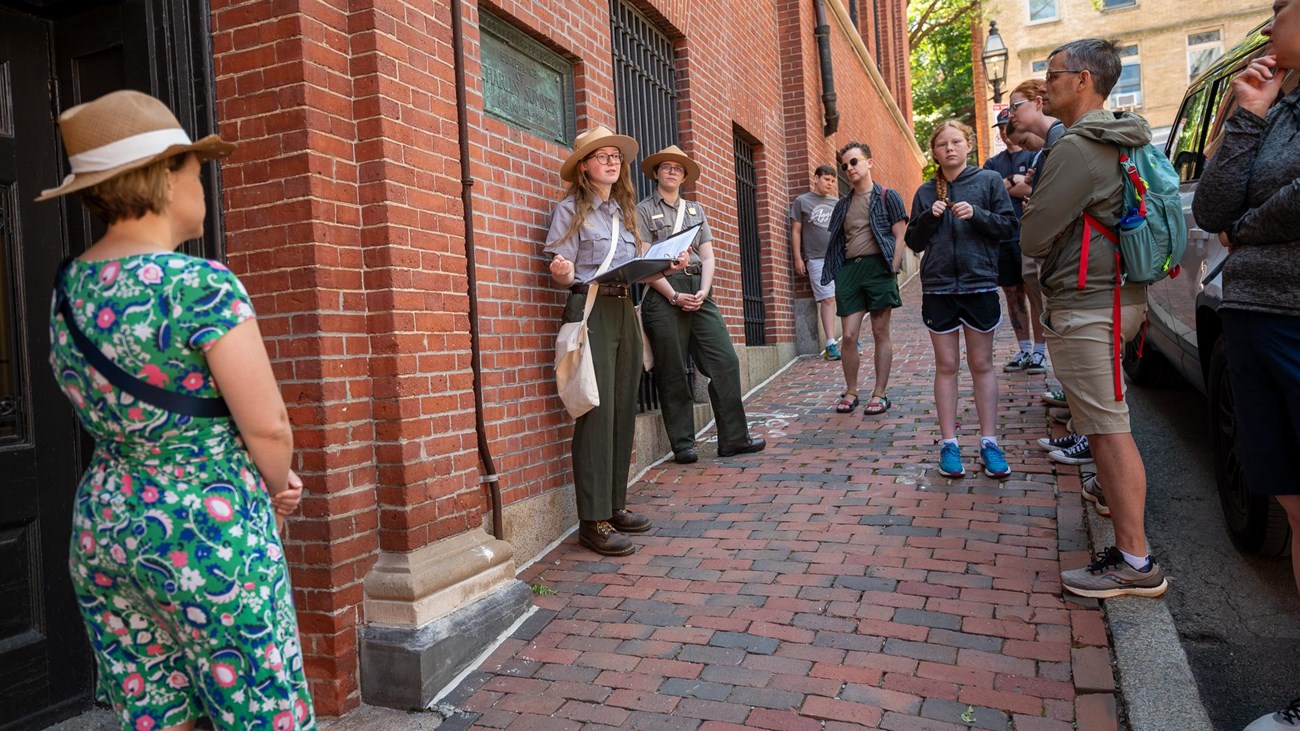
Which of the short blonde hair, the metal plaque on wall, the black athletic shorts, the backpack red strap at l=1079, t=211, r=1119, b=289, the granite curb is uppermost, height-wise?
the metal plaque on wall

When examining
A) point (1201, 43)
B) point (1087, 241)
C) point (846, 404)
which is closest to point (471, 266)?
point (1087, 241)

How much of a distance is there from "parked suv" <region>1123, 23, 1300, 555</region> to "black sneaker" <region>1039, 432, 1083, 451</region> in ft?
2.29

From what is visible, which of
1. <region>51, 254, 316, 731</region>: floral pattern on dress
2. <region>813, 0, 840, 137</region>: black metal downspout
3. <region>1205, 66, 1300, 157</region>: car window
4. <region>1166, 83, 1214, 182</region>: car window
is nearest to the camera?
<region>51, 254, 316, 731</region>: floral pattern on dress

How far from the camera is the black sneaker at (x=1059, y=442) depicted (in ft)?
17.9

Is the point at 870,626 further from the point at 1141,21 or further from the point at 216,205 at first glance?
the point at 1141,21

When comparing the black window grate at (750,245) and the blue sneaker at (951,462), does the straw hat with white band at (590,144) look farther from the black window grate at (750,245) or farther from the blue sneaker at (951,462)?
the black window grate at (750,245)

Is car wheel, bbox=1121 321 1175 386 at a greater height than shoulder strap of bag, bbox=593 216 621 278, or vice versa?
shoulder strap of bag, bbox=593 216 621 278

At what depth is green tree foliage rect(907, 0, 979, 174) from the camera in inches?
1229

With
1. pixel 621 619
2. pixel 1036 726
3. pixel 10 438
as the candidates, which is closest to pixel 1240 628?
pixel 1036 726

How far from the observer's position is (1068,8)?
33.7m

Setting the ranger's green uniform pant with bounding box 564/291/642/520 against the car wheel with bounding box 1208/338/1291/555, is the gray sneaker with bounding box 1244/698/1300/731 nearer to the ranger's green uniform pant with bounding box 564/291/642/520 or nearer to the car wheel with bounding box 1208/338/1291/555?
the car wheel with bounding box 1208/338/1291/555

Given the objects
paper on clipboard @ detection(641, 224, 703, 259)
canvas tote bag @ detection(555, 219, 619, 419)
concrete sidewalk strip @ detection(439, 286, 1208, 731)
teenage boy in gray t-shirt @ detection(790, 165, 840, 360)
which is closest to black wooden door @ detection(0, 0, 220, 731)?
concrete sidewalk strip @ detection(439, 286, 1208, 731)

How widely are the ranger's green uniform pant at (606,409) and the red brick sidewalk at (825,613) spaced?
0.34m

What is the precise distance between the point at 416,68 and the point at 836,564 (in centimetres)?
282
